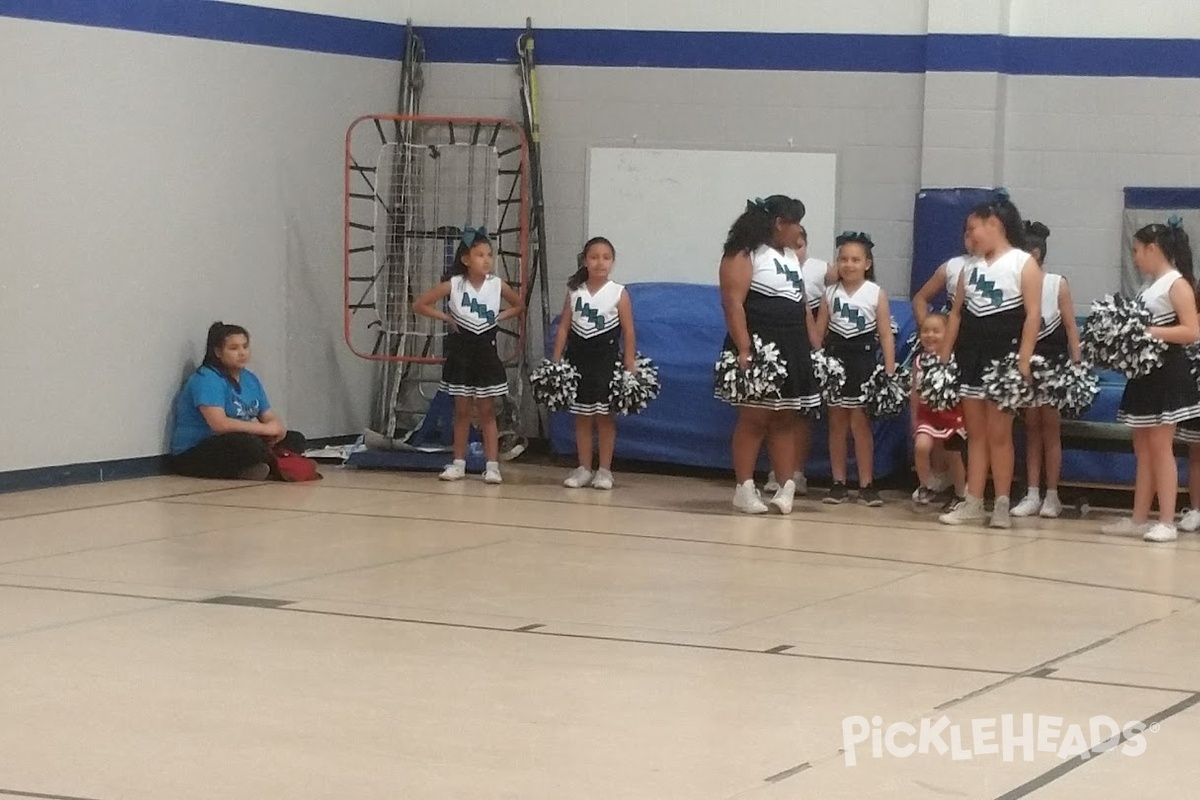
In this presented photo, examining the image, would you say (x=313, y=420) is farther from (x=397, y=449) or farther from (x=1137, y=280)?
(x=1137, y=280)

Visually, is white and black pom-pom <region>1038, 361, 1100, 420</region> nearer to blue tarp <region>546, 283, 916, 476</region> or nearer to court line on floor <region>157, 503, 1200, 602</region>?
court line on floor <region>157, 503, 1200, 602</region>

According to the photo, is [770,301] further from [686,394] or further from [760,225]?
[686,394]

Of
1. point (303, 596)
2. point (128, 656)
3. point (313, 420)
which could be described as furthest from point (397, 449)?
point (128, 656)

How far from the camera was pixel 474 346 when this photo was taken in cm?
983

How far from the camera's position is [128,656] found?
5309 millimetres

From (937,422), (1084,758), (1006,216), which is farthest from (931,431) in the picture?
(1084,758)

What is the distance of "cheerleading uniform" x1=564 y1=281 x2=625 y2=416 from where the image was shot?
9680mm

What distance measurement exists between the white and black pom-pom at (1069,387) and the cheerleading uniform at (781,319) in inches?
43.7

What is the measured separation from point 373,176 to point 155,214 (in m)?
1.99

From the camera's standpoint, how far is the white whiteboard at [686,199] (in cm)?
1084

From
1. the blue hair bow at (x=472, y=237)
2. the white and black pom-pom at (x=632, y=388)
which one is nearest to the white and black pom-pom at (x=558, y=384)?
the white and black pom-pom at (x=632, y=388)

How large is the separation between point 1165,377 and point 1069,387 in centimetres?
47

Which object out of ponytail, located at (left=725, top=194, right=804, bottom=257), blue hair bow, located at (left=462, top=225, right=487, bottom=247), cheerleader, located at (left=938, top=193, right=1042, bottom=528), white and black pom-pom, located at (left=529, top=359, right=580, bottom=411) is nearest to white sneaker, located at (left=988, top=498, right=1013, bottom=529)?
cheerleader, located at (left=938, top=193, right=1042, bottom=528)

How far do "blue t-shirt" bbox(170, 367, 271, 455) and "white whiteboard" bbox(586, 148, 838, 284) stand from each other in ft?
8.13
